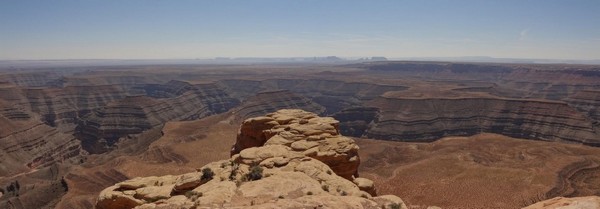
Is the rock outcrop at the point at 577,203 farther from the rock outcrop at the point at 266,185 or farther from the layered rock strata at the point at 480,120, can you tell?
the layered rock strata at the point at 480,120

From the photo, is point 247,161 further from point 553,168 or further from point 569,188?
point 553,168

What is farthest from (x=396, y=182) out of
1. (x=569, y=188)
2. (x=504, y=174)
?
(x=569, y=188)

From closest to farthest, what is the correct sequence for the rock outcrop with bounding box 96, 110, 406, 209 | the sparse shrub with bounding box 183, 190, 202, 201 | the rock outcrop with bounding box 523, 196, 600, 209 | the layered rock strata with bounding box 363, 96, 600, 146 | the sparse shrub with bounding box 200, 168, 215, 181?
the rock outcrop with bounding box 523, 196, 600, 209
the rock outcrop with bounding box 96, 110, 406, 209
the sparse shrub with bounding box 183, 190, 202, 201
the sparse shrub with bounding box 200, 168, 215, 181
the layered rock strata with bounding box 363, 96, 600, 146

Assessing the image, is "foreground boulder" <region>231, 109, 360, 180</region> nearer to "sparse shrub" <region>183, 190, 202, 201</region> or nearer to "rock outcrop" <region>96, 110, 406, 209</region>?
"rock outcrop" <region>96, 110, 406, 209</region>

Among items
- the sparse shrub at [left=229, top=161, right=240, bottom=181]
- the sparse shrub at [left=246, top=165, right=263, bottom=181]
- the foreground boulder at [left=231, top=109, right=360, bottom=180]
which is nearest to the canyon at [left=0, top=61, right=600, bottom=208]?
the foreground boulder at [left=231, top=109, right=360, bottom=180]

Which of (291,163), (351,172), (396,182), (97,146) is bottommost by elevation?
(97,146)

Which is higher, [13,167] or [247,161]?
[247,161]
